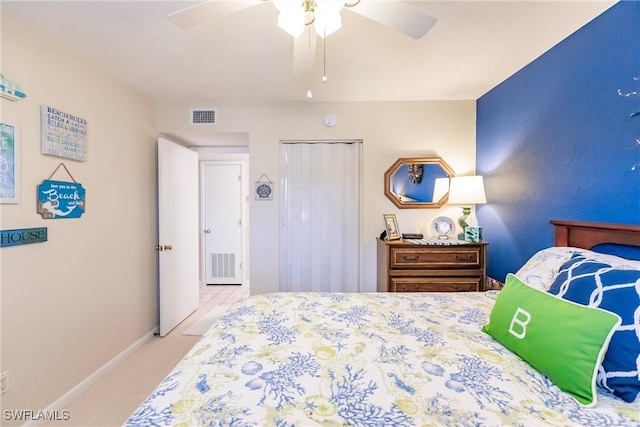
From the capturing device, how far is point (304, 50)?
1.39 meters

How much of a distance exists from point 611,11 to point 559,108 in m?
0.50

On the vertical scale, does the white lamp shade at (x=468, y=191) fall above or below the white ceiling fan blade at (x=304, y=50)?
below

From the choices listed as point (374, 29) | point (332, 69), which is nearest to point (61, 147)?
point (332, 69)

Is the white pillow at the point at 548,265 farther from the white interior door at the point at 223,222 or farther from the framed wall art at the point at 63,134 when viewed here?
the white interior door at the point at 223,222

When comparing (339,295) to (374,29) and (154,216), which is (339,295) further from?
(154,216)

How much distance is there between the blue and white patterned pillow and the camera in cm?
80

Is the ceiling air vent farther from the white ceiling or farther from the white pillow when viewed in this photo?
the white pillow

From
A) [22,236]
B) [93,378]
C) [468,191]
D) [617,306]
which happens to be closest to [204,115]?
[22,236]

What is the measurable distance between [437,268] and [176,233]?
2633mm

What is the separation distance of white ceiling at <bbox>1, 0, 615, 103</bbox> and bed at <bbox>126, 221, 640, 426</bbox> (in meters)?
1.25

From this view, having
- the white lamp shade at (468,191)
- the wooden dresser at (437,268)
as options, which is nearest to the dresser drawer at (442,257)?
the wooden dresser at (437,268)

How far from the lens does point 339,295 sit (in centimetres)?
175

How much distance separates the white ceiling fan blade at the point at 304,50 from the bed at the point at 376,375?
1.37 metres

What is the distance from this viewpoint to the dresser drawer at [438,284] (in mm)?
2357
